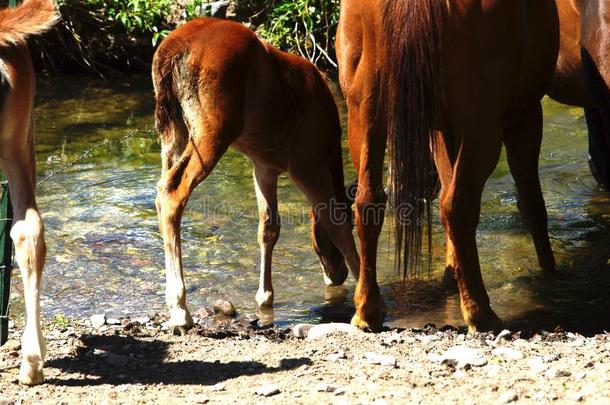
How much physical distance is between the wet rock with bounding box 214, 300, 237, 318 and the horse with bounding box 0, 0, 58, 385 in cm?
189

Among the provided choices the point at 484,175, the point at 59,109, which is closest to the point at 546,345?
the point at 484,175

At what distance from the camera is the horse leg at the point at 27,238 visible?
5.05 meters

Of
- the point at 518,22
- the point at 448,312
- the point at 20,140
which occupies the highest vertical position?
the point at 518,22

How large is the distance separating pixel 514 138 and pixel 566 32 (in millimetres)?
1499

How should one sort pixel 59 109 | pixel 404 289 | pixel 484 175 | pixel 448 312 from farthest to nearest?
pixel 59 109
pixel 404 289
pixel 448 312
pixel 484 175

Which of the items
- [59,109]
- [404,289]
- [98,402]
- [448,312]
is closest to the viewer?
[98,402]

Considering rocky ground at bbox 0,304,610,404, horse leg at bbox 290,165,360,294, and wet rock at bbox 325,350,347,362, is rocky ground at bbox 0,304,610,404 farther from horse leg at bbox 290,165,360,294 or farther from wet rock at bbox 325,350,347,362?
horse leg at bbox 290,165,360,294

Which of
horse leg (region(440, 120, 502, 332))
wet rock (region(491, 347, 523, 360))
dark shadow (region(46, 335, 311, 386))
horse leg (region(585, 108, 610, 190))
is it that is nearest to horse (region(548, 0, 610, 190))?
horse leg (region(585, 108, 610, 190))

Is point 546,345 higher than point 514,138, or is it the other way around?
point 514,138

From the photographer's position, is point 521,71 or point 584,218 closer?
point 521,71

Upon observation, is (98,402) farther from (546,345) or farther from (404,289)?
(404,289)

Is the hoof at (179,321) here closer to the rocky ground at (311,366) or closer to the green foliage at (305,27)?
the rocky ground at (311,366)

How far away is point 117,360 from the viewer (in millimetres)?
5508

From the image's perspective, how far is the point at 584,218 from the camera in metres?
8.72
